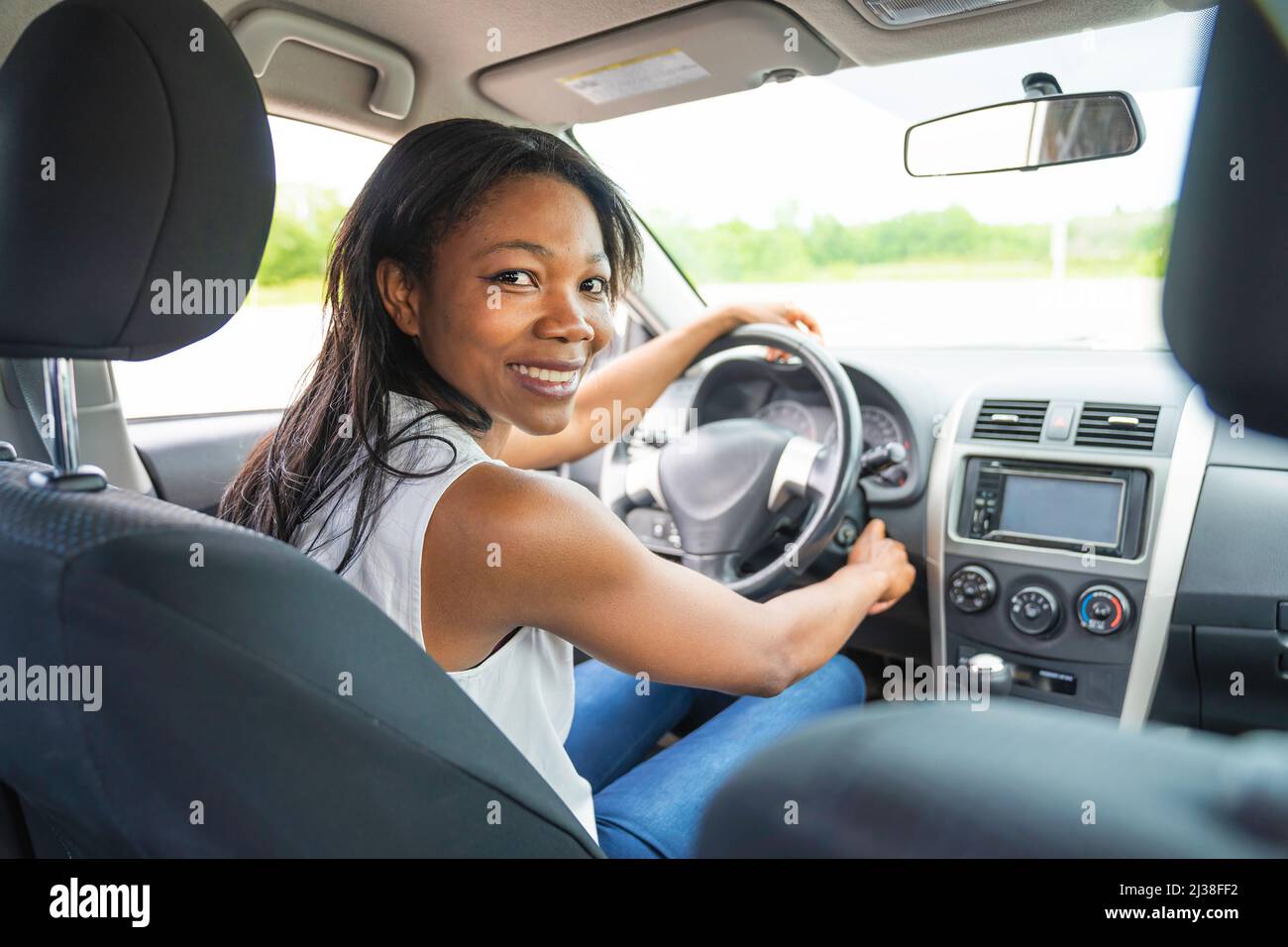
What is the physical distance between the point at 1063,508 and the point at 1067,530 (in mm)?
51

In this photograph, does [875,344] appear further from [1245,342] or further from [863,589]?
[1245,342]

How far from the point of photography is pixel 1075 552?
2064 mm

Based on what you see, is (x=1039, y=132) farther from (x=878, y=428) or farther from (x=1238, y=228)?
(x=1238, y=228)

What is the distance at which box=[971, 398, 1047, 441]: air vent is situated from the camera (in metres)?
2.21

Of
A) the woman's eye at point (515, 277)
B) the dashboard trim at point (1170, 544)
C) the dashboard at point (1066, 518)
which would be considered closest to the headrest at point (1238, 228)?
the woman's eye at point (515, 277)

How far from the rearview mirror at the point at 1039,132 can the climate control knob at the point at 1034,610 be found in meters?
0.91

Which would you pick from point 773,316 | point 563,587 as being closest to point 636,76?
point 773,316

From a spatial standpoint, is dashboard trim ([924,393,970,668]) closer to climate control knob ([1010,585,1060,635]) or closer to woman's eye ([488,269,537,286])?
climate control knob ([1010,585,1060,635])

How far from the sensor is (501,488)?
1.11 m

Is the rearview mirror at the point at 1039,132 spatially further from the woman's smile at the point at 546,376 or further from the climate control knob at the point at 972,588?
the woman's smile at the point at 546,376

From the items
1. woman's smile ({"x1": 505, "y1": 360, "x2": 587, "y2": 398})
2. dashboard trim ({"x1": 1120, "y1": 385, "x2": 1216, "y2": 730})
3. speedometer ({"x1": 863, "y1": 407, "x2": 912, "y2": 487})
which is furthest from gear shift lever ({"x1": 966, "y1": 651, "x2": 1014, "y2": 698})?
woman's smile ({"x1": 505, "y1": 360, "x2": 587, "y2": 398})

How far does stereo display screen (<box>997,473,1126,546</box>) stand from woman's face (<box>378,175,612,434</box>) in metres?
1.20

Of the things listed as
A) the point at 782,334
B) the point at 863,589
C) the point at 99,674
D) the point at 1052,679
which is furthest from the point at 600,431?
the point at 99,674

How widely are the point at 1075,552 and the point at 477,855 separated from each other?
1.63m
